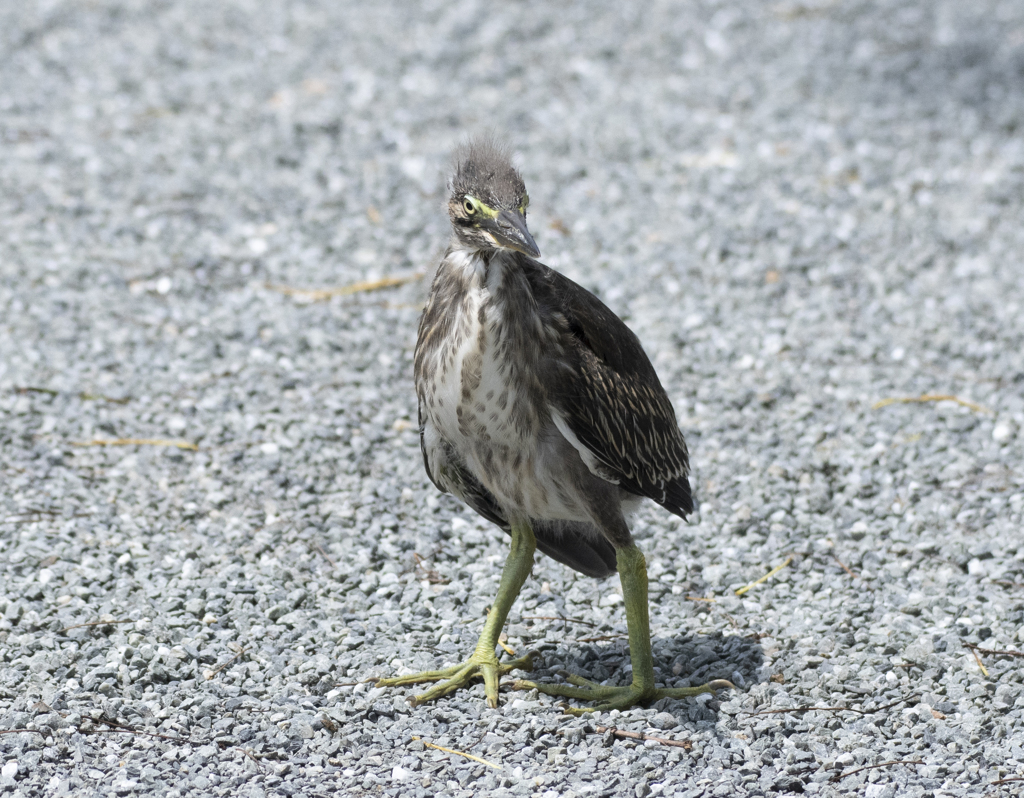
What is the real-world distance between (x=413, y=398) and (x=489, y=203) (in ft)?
9.06

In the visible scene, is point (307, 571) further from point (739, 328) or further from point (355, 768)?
point (739, 328)

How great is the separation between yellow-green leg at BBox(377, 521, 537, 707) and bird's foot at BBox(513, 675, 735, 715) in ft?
0.50

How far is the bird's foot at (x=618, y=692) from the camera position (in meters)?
4.14

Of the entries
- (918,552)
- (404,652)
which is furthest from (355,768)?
(918,552)

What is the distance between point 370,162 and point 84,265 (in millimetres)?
2380

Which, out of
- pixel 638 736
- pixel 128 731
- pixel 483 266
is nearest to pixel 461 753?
pixel 638 736

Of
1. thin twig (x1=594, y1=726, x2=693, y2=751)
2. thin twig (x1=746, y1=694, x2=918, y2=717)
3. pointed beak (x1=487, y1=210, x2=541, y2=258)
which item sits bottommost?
thin twig (x1=594, y1=726, x2=693, y2=751)

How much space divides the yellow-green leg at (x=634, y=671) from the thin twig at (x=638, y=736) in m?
0.13

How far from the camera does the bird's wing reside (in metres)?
3.84

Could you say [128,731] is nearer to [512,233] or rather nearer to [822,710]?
[512,233]

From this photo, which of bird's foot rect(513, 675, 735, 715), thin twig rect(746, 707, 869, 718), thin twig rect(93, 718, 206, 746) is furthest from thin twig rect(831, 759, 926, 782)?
thin twig rect(93, 718, 206, 746)

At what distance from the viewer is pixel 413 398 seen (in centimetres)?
627

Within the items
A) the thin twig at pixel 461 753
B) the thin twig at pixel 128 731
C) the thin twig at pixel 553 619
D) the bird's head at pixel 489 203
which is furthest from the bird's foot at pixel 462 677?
the bird's head at pixel 489 203

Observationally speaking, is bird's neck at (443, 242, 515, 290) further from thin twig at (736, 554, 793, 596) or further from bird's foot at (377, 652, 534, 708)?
thin twig at (736, 554, 793, 596)
